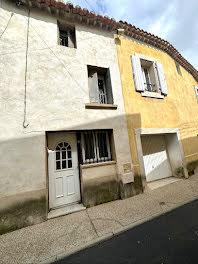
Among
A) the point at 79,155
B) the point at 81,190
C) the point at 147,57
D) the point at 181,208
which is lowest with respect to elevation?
the point at 181,208

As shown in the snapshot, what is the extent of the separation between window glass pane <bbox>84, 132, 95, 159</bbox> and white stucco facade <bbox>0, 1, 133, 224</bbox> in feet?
1.53

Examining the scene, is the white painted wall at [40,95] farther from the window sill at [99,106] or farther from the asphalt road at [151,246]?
the asphalt road at [151,246]

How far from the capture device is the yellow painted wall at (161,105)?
4.66m

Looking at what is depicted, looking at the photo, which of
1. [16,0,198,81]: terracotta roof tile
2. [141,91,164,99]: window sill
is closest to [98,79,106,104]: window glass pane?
[141,91,164,99]: window sill

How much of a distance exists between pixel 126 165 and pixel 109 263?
104 inches

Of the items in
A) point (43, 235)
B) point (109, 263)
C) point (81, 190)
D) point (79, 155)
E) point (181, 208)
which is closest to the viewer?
point (109, 263)

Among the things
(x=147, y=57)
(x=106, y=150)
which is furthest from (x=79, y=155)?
(x=147, y=57)

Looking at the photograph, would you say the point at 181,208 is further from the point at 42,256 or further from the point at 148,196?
the point at 42,256

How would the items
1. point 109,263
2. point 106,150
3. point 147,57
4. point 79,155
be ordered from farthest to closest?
point 147,57, point 106,150, point 79,155, point 109,263

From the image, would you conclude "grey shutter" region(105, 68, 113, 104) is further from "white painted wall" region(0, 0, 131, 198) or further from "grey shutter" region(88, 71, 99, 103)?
"grey shutter" region(88, 71, 99, 103)

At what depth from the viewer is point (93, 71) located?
15.1ft

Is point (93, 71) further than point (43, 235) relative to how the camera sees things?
Yes

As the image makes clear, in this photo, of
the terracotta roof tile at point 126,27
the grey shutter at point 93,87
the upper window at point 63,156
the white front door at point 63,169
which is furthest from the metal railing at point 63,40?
the upper window at point 63,156

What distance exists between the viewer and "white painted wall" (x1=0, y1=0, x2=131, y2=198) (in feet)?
9.77
